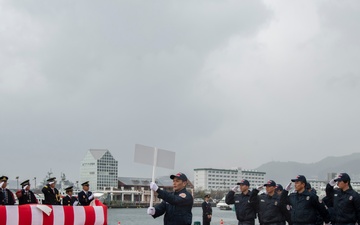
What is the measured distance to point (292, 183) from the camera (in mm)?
11992

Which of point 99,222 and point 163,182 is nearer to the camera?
point 99,222

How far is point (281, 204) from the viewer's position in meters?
12.4

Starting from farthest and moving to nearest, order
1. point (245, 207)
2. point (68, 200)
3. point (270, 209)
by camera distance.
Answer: point (68, 200)
point (245, 207)
point (270, 209)

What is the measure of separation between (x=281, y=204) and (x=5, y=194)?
6947 mm

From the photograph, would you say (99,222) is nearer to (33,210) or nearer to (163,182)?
(33,210)

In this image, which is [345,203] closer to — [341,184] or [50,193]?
[341,184]

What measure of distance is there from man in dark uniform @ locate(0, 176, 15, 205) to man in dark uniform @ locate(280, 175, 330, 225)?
7.13 metres

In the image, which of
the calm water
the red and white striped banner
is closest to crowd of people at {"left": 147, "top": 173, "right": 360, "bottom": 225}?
the red and white striped banner

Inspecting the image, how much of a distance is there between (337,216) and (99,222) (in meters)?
5.11

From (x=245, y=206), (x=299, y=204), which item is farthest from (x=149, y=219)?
(x=299, y=204)

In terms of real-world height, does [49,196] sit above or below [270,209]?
above

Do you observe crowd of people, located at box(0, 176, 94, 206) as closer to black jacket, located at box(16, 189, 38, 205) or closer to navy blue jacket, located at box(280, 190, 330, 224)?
black jacket, located at box(16, 189, 38, 205)

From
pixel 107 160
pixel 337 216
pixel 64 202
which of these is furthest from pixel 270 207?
pixel 107 160

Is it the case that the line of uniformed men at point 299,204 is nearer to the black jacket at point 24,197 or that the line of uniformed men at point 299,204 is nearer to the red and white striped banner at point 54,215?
the red and white striped banner at point 54,215
